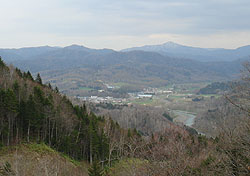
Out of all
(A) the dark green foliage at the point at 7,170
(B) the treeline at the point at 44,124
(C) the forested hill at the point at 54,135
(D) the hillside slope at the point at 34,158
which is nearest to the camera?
(A) the dark green foliage at the point at 7,170

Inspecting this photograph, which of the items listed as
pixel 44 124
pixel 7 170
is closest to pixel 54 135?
pixel 44 124

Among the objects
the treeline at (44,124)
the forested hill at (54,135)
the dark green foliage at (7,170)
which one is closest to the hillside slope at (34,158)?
the forested hill at (54,135)

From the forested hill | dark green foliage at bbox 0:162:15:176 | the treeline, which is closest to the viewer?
dark green foliage at bbox 0:162:15:176

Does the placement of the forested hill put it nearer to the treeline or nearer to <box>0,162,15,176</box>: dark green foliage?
the treeline

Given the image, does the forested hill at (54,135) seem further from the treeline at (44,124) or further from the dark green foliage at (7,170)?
the dark green foliage at (7,170)

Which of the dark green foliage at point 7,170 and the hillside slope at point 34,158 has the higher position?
the dark green foliage at point 7,170

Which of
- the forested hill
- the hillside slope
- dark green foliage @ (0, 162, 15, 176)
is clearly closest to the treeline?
the forested hill

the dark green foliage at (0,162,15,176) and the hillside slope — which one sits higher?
the dark green foliage at (0,162,15,176)

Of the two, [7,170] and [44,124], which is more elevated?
[7,170]

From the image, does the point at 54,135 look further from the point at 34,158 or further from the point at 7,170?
the point at 7,170
